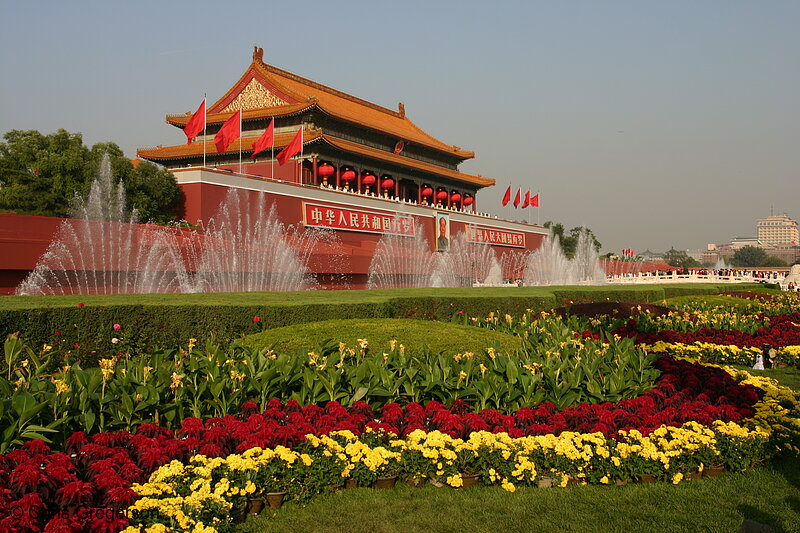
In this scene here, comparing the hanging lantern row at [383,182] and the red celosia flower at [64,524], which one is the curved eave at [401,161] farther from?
the red celosia flower at [64,524]

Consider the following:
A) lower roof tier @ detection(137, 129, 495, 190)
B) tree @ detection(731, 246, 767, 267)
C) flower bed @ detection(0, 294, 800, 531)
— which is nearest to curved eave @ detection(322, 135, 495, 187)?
lower roof tier @ detection(137, 129, 495, 190)

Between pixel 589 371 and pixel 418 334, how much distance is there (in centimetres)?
190

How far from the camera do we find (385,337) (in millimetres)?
6645

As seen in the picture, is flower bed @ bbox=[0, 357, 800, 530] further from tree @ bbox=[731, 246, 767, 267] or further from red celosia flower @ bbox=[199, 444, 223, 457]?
tree @ bbox=[731, 246, 767, 267]

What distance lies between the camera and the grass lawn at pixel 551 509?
3572 mm

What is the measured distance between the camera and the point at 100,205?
20188 millimetres

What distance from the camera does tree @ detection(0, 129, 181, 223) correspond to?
20047 millimetres

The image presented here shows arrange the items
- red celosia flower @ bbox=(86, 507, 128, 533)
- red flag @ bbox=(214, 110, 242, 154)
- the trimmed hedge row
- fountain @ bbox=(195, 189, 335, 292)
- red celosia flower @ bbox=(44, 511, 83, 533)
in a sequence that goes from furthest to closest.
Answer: red flag @ bbox=(214, 110, 242, 154) < fountain @ bbox=(195, 189, 335, 292) < the trimmed hedge row < red celosia flower @ bbox=(86, 507, 128, 533) < red celosia flower @ bbox=(44, 511, 83, 533)

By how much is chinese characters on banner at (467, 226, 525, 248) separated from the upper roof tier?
5.78 metres

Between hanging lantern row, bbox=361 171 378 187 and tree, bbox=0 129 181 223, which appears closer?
tree, bbox=0 129 181 223

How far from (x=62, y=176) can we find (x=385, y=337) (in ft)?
56.6

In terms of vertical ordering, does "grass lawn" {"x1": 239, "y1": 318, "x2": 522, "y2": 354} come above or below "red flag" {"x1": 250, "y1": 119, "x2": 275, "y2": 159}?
below

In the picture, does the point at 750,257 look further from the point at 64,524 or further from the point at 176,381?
the point at 64,524

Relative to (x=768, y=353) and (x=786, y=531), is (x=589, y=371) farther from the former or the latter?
(x=768, y=353)
